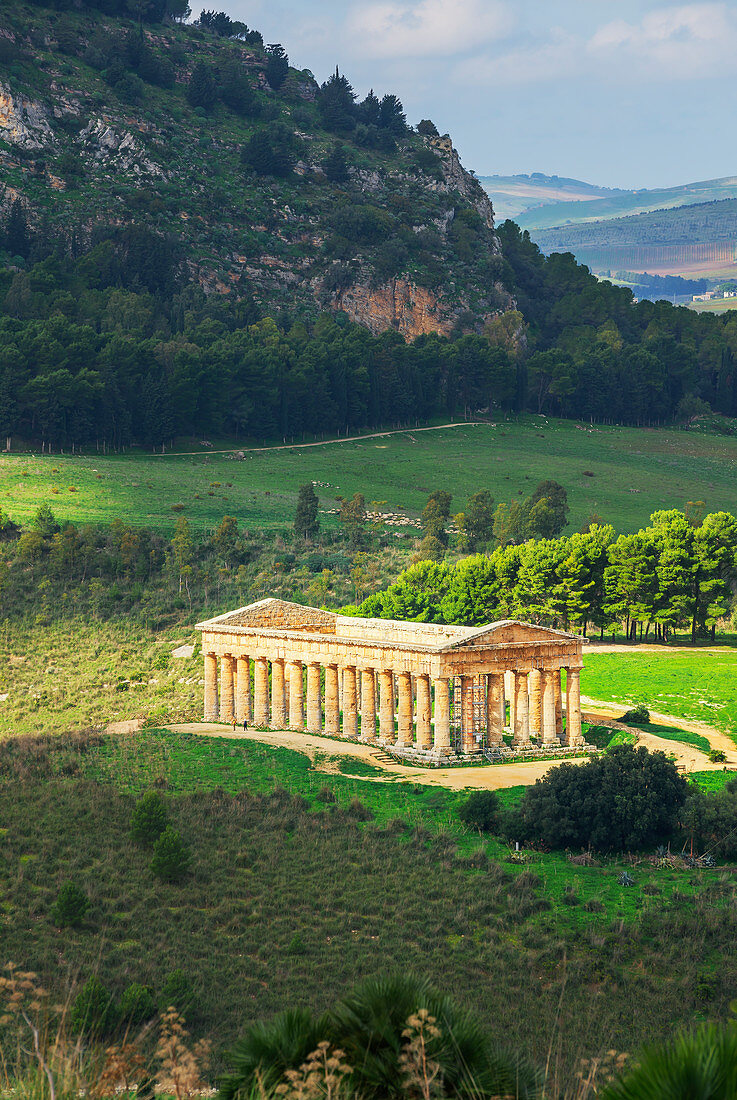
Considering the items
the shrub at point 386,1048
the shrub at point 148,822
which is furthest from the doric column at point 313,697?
the shrub at point 386,1048

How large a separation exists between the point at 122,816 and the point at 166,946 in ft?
37.1

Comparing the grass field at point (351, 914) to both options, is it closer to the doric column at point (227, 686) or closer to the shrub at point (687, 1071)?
the shrub at point (687, 1071)

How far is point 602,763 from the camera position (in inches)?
1959

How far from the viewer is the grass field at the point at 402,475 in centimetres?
11962

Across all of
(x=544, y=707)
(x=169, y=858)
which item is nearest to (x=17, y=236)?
(x=544, y=707)

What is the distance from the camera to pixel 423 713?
207ft

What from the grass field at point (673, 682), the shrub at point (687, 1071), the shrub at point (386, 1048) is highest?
the shrub at point (687, 1071)

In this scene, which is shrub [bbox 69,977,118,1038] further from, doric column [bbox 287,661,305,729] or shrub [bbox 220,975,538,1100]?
doric column [bbox 287,661,305,729]

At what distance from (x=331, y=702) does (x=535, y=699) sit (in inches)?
409

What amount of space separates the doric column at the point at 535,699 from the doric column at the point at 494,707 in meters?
1.48

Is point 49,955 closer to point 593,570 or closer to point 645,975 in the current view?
point 645,975

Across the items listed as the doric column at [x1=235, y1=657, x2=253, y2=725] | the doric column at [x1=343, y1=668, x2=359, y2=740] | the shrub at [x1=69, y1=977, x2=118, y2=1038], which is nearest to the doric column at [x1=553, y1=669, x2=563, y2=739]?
the doric column at [x1=343, y1=668, x2=359, y2=740]

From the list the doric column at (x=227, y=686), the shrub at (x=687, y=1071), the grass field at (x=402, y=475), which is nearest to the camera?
the shrub at (x=687, y=1071)

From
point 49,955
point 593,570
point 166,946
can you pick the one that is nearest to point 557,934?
point 166,946
